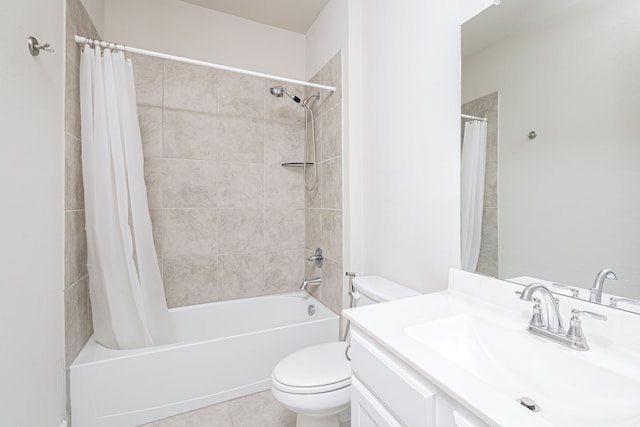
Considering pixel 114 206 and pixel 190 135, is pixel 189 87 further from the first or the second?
pixel 114 206

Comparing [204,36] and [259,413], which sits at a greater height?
[204,36]

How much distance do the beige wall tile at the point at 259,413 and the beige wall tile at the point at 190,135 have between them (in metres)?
1.69

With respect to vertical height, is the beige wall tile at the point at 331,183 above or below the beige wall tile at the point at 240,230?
above

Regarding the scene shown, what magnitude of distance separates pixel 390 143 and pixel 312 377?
3.94ft

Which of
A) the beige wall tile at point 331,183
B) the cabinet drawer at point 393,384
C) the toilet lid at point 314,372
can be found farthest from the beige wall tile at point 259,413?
the beige wall tile at point 331,183

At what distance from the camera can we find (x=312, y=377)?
3.83ft

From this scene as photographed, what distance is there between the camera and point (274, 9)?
2.08m

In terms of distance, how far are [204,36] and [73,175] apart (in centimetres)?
142

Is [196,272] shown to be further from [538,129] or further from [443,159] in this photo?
[538,129]

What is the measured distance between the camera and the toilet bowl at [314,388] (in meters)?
1.11

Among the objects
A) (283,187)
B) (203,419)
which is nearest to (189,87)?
(283,187)

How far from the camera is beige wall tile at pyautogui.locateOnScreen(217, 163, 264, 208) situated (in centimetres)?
218

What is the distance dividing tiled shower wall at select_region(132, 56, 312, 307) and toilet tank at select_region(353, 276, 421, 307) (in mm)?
1062

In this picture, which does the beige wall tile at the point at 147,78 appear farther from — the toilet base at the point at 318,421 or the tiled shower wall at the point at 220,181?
the toilet base at the point at 318,421
